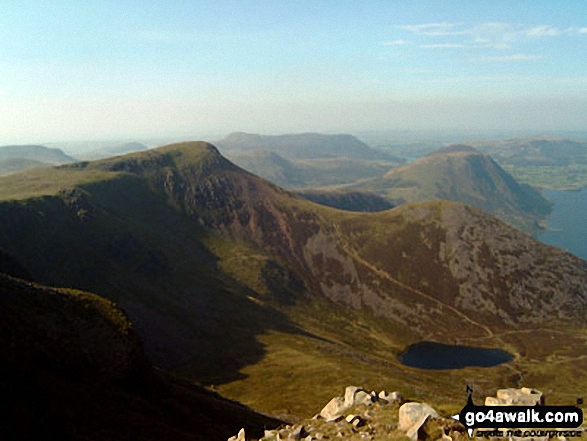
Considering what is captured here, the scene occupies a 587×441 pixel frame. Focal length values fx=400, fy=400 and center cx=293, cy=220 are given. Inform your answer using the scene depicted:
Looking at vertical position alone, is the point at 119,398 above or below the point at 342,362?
above

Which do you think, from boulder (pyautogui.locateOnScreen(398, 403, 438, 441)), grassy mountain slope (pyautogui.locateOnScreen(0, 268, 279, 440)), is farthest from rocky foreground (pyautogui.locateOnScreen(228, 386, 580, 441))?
grassy mountain slope (pyautogui.locateOnScreen(0, 268, 279, 440))

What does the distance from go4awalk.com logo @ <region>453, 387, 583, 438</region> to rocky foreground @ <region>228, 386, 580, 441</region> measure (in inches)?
42.4

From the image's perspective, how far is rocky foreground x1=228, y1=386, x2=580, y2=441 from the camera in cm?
2672

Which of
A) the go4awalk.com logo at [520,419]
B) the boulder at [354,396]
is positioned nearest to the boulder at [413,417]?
the go4awalk.com logo at [520,419]

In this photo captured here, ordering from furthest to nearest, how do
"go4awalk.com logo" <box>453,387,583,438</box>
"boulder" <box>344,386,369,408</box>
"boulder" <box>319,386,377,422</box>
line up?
"boulder" <box>344,386,369,408</box> < "boulder" <box>319,386,377,422</box> < "go4awalk.com logo" <box>453,387,583,438</box>

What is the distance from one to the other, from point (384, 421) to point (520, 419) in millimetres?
10517

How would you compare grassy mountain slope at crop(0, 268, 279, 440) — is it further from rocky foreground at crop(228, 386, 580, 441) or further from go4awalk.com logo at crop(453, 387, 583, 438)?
go4awalk.com logo at crop(453, 387, 583, 438)

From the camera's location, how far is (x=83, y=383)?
2224 inches

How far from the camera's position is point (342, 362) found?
172875mm

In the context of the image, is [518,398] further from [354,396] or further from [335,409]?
[335,409]

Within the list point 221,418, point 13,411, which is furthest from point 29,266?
point 13,411

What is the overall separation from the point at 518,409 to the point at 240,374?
140411 millimetres

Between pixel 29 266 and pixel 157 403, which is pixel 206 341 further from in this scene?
pixel 157 403

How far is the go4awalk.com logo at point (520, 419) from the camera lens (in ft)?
79.7
